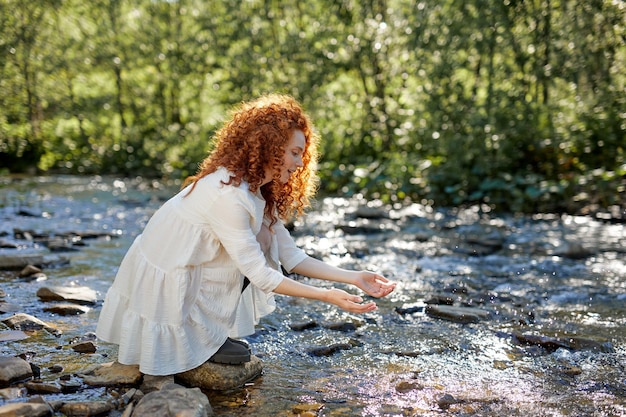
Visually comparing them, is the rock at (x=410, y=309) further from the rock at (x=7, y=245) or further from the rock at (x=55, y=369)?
the rock at (x=7, y=245)

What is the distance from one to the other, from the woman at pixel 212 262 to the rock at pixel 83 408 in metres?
0.33

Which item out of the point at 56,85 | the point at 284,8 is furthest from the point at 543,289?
the point at 56,85

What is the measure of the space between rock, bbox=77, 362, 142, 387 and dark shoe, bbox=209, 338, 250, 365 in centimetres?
35

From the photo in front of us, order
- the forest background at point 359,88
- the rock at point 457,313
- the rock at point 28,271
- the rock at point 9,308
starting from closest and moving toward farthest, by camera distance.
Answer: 1. the rock at point 9,308
2. the rock at point 457,313
3. the rock at point 28,271
4. the forest background at point 359,88

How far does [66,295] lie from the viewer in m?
4.79

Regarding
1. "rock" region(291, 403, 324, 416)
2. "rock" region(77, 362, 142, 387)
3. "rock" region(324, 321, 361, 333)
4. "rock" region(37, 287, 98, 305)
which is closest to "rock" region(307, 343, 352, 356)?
"rock" region(324, 321, 361, 333)

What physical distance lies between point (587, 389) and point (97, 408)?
86.6 inches

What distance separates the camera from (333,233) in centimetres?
823

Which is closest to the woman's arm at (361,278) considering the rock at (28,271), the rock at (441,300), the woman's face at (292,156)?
the woman's face at (292,156)

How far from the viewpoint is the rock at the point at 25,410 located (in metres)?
2.81

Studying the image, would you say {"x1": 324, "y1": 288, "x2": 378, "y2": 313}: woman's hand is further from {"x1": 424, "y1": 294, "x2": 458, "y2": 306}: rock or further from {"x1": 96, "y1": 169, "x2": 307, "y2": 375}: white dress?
{"x1": 424, "y1": 294, "x2": 458, "y2": 306}: rock

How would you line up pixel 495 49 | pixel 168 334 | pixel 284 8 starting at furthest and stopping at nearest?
pixel 284 8
pixel 495 49
pixel 168 334

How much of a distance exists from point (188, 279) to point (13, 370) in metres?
0.86

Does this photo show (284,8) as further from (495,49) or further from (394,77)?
(495,49)
